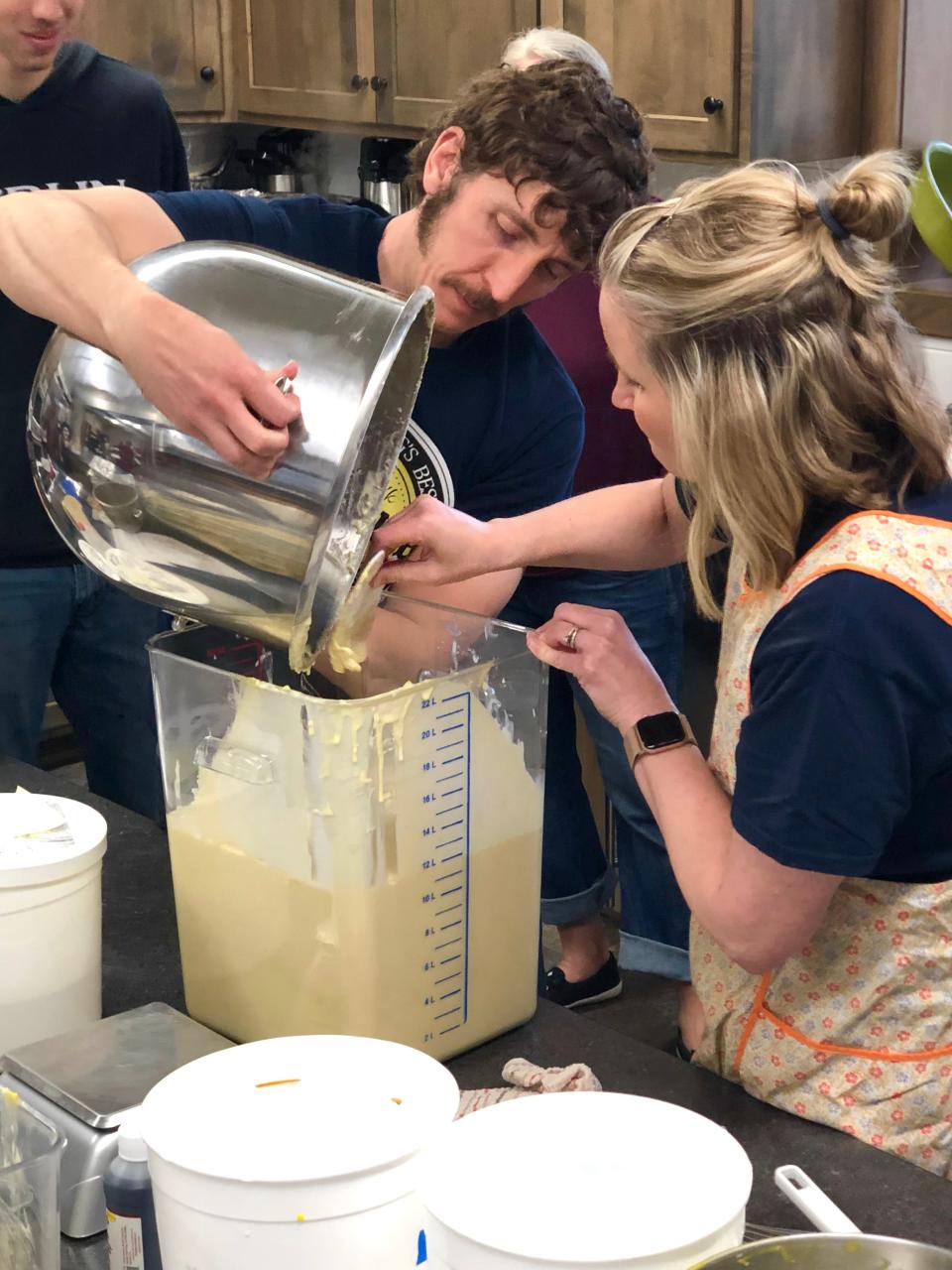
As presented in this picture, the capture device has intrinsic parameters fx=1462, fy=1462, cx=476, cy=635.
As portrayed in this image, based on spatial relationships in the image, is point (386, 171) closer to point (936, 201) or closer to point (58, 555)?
point (936, 201)

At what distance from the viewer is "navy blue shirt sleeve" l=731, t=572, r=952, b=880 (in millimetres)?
927

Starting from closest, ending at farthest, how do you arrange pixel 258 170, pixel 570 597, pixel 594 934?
pixel 570 597 < pixel 594 934 < pixel 258 170

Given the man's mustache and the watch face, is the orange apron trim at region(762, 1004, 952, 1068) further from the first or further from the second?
the man's mustache

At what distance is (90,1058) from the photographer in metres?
0.91

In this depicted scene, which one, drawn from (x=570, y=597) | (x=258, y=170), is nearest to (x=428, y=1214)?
(x=570, y=597)

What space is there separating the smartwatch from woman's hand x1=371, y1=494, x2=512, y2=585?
24 centimetres

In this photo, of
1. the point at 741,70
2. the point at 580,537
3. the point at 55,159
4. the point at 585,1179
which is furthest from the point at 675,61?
the point at 585,1179

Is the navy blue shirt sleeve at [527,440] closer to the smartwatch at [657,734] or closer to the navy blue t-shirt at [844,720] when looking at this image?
the smartwatch at [657,734]

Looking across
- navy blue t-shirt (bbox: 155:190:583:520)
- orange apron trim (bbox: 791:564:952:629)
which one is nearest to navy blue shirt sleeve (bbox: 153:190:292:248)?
navy blue t-shirt (bbox: 155:190:583:520)

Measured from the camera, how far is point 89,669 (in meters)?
1.87

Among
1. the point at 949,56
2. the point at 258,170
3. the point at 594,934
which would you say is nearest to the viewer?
the point at 594,934

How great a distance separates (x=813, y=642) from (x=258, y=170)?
3079 millimetres

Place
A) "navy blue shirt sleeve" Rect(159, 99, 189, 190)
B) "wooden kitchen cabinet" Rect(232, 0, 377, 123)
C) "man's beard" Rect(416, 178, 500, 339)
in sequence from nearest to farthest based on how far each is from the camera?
"man's beard" Rect(416, 178, 500, 339) < "navy blue shirt sleeve" Rect(159, 99, 189, 190) < "wooden kitchen cabinet" Rect(232, 0, 377, 123)

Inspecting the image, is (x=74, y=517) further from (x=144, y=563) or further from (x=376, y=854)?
(x=376, y=854)
